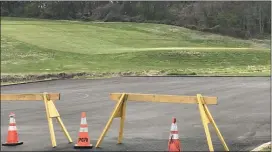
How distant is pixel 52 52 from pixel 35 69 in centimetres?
743

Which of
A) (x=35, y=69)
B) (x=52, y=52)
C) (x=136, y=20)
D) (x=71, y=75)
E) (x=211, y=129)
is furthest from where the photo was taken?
(x=136, y=20)

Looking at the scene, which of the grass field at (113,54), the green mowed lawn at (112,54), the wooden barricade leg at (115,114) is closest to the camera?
the wooden barricade leg at (115,114)

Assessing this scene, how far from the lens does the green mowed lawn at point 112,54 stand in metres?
29.5

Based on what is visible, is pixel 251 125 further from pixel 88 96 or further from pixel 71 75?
pixel 71 75

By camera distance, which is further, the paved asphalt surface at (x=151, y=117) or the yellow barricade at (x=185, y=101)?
the paved asphalt surface at (x=151, y=117)

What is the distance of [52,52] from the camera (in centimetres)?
3497

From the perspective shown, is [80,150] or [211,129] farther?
[211,129]

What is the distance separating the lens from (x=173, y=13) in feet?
239

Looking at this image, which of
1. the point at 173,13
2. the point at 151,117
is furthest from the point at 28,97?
the point at 173,13

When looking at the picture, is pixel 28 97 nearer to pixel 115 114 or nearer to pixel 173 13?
pixel 115 114

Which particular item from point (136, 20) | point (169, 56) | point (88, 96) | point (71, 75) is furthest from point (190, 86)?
point (136, 20)

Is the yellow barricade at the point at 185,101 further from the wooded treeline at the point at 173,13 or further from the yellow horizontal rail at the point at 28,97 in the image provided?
the wooded treeline at the point at 173,13

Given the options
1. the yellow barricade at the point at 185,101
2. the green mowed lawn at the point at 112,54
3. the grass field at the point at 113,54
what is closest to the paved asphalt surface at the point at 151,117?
the yellow barricade at the point at 185,101

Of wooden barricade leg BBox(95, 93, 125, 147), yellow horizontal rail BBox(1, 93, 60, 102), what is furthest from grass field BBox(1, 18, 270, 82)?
wooden barricade leg BBox(95, 93, 125, 147)
